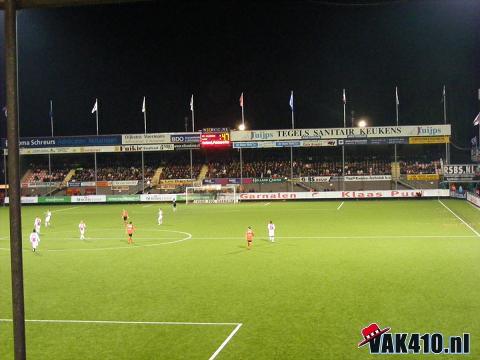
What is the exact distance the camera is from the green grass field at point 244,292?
9.80 m

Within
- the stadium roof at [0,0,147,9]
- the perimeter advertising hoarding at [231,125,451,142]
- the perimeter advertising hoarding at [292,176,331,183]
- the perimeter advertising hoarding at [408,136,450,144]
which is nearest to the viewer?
the stadium roof at [0,0,147,9]

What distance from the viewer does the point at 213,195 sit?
6016 centimetres

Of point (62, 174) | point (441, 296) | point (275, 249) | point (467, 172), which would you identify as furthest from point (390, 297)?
point (62, 174)

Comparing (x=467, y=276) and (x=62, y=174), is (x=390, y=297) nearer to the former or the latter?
(x=467, y=276)

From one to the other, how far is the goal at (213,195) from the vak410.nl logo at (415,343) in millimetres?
49567

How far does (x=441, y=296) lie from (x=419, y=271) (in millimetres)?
→ 3687

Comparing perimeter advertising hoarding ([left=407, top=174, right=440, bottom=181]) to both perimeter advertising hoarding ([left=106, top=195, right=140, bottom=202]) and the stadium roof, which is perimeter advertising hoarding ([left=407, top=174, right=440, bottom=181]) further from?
the stadium roof

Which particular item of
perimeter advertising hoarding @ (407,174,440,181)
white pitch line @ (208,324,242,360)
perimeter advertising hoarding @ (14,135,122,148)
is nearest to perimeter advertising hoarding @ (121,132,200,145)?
perimeter advertising hoarding @ (14,135,122,148)

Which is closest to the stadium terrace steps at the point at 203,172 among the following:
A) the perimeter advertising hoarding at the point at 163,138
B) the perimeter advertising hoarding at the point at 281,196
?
the perimeter advertising hoarding at the point at 281,196

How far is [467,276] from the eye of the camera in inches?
621

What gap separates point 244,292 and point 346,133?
4484 cm

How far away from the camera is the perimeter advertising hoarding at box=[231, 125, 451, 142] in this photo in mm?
55625

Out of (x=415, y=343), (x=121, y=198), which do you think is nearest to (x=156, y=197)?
(x=121, y=198)

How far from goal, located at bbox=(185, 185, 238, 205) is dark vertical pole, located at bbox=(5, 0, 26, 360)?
56.0 metres
